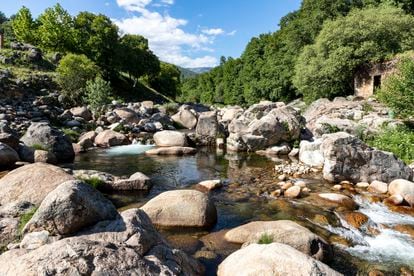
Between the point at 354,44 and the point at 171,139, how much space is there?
2116cm

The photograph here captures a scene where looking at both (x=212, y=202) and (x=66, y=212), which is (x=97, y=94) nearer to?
(x=212, y=202)

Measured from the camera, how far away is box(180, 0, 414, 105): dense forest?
33.7m

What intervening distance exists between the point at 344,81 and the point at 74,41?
45718 mm

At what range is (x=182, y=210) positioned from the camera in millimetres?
10391

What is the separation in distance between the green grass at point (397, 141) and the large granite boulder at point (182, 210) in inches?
462

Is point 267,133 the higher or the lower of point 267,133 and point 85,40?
the lower

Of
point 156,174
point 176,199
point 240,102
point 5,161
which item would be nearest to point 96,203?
point 176,199

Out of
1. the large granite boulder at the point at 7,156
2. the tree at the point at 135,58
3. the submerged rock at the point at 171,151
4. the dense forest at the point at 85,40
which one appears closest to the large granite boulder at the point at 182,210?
the large granite boulder at the point at 7,156

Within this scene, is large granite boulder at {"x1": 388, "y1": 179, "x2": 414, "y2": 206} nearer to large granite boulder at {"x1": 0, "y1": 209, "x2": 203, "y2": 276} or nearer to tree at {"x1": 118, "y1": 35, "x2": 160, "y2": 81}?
large granite boulder at {"x1": 0, "y1": 209, "x2": 203, "y2": 276}

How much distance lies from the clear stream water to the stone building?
59.3ft

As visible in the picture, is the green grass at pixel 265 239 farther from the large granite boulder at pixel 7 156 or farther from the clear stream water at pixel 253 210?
the large granite boulder at pixel 7 156

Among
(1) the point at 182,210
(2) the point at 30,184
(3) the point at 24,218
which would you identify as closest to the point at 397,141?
(1) the point at 182,210

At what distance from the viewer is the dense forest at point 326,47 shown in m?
33.7

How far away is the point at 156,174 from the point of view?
17.6 meters
